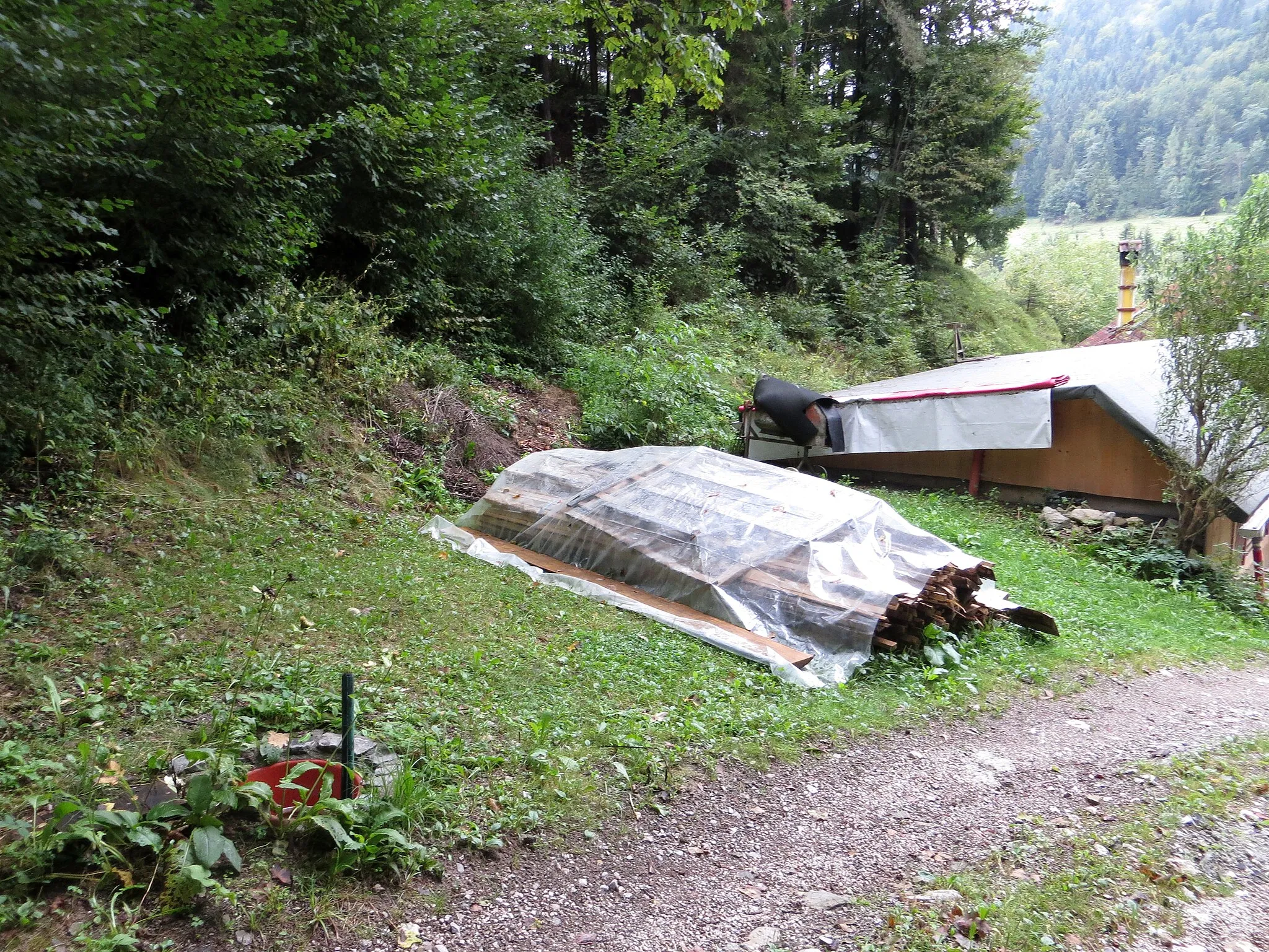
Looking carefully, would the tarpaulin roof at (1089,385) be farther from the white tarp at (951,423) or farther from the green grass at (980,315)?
the green grass at (980,315)

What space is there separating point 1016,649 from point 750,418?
669 centimetres

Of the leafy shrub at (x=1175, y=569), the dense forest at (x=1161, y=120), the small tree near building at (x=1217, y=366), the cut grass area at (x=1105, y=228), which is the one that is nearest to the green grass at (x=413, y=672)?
the leafy shrub at (x=1175, y=569)

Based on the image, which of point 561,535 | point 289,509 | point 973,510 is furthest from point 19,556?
point 973,510

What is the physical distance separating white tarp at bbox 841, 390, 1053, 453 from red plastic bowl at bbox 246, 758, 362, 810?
9.98 m

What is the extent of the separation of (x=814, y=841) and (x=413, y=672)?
2.22m

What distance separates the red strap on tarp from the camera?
10.0m

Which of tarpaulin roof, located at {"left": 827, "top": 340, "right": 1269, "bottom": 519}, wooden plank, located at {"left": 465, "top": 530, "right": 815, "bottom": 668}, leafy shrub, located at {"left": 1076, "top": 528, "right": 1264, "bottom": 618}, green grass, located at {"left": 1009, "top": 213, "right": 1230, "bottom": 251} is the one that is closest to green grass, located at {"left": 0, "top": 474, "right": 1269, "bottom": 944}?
wooden plank, located at {"left": 465, "top": 530, "right": 815, "bottom": 668}

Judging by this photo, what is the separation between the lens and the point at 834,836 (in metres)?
3.31

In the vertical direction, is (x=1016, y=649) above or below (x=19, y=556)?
below

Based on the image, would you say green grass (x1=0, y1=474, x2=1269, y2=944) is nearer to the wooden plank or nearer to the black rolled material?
Result: the wooden plank

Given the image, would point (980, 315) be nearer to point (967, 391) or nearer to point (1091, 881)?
point (967, 391)

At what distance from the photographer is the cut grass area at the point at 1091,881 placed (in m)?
2.68

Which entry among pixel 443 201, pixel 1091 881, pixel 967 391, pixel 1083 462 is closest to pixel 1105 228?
pixel 1083 462

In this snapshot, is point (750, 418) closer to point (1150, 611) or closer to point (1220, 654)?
point (1150, 611)
